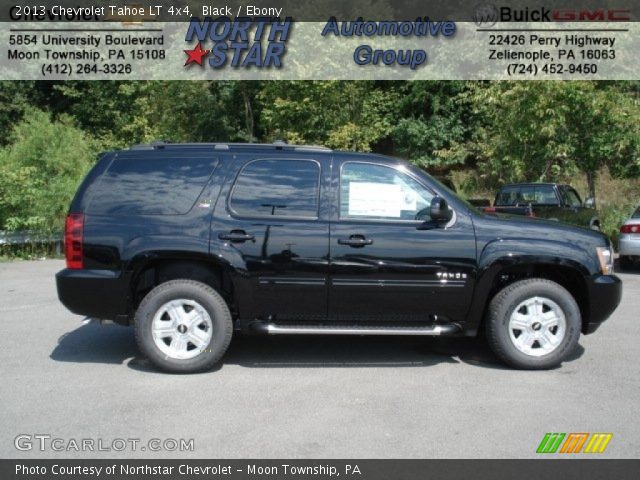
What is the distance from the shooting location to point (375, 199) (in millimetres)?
5594

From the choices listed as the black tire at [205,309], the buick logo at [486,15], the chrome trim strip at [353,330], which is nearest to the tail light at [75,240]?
the black tire at [205,309]

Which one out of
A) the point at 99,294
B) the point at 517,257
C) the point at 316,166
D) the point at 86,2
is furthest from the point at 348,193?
the point at 86,2

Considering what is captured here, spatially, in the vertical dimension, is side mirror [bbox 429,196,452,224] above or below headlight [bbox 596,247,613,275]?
above

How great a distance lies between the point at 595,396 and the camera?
496 cm

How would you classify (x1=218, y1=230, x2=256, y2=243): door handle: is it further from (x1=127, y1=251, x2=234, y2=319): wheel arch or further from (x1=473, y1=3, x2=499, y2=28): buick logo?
(x1=473, y1=3, x2=499, y2=28): buick logo

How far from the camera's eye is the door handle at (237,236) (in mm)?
5441

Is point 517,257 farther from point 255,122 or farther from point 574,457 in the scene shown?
point 255,122

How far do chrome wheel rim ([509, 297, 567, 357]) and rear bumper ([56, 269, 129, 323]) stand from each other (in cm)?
347

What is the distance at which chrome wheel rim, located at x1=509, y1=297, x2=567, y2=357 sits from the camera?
5547 millimetres

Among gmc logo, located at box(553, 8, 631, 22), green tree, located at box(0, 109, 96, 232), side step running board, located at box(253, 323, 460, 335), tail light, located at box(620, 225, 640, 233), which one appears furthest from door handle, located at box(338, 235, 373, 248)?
gmc logo, located at box(553, 8, 631, 22)

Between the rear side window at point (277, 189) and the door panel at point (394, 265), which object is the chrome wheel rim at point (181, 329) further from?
the door panel at point (394, 265)

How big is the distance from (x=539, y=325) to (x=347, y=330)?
1.72 m

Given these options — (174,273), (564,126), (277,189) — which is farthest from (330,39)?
(174,273)

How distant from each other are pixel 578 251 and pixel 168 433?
12.3 ft
